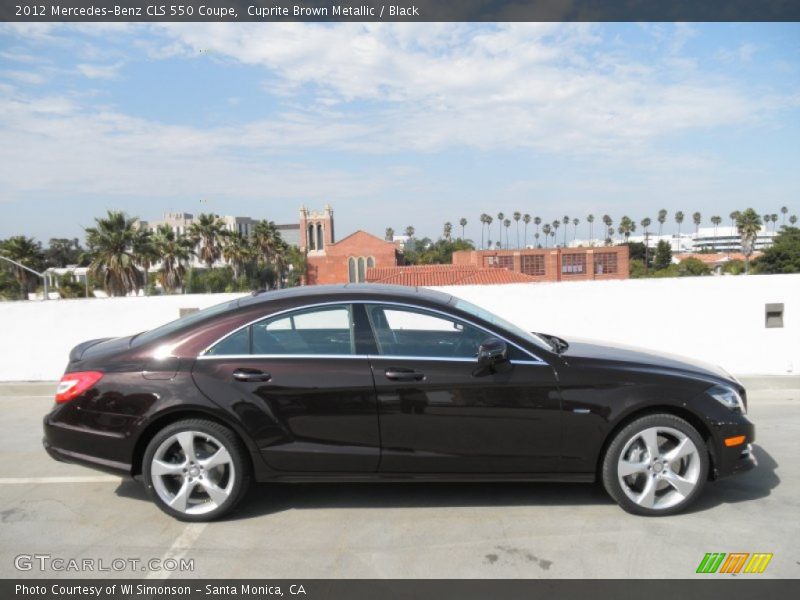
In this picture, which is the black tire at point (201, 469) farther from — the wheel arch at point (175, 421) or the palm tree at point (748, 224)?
the palm tree at point (748, 224)

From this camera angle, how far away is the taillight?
13.1 feet

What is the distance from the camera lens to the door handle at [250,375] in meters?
3.91

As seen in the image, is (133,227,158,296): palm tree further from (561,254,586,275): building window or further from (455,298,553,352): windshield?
(561,254,586,275): building window

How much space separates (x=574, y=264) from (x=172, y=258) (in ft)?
137

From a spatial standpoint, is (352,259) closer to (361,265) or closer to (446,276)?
(361,265)

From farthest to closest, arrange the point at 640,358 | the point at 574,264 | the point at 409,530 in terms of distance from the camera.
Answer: the point at 574,264 → the point at 640,358 → the point at 409,530

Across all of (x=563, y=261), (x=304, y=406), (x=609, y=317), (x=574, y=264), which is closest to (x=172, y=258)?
(x=563, y=261)

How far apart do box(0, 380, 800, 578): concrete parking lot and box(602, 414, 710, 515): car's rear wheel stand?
0.38ft

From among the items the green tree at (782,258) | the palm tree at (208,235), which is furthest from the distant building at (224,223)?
the green tree at (782,258)

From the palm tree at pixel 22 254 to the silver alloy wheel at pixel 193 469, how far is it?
4920cm

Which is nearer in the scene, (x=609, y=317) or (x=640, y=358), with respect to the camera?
(x=640, y=358)

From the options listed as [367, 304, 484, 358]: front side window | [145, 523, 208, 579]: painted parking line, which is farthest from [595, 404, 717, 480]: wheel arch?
[145, 523, 208, 579]: painted parking line

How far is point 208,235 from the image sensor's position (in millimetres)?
59031
